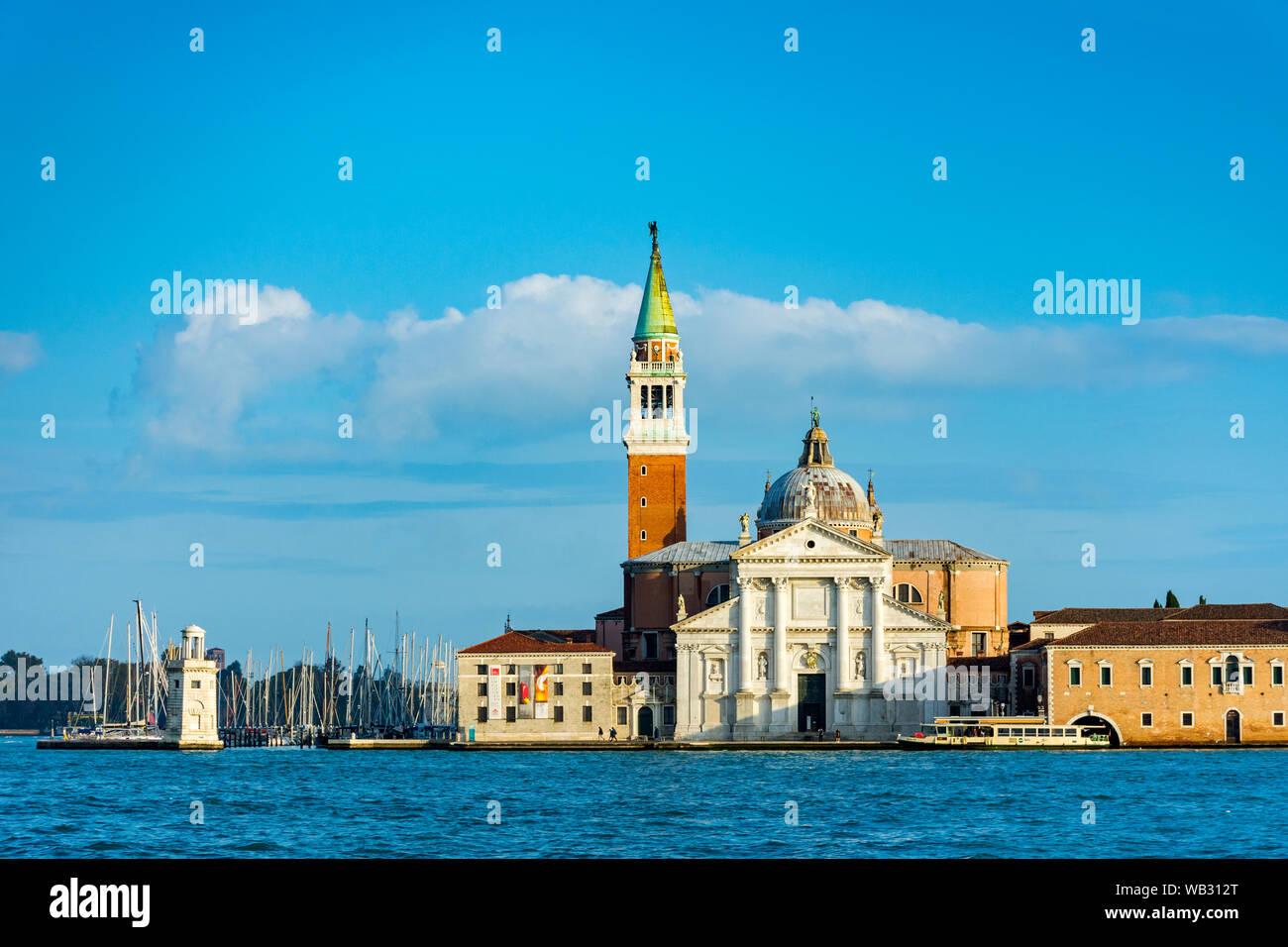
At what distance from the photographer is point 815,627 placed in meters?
66.7

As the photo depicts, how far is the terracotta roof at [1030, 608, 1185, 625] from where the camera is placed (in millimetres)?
69625

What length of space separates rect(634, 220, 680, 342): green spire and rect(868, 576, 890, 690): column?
1931 centimetres

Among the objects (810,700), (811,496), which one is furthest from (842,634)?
(811,496)

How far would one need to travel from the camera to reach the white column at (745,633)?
66938 millimetres

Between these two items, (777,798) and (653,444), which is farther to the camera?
(653,444)

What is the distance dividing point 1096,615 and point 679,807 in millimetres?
38136

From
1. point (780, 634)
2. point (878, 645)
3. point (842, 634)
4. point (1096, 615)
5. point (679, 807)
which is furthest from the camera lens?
point (1096, 615)

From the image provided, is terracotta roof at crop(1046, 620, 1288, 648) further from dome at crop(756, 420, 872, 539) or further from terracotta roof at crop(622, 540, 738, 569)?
terracotta roof at crop(622, 540, 738, 569)

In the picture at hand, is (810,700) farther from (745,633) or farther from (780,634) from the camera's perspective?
(745,633)

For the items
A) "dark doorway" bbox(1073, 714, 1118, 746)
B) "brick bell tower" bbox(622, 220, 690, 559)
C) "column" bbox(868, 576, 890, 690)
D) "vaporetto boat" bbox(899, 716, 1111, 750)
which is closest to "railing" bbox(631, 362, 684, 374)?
"brick bell tower" bbox(622, 220, 690, 559)

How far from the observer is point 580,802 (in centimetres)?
3803
